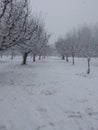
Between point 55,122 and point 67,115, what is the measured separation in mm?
846

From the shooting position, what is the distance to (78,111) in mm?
7316

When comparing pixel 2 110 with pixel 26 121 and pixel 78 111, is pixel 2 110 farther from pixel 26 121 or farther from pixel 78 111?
pixel 78 111

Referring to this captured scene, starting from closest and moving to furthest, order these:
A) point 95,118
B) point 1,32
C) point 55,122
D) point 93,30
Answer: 1. point 55,122
2. point 95,118
3. point 1,32
4. point 93,30

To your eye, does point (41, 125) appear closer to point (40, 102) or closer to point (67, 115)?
point (67, 115)

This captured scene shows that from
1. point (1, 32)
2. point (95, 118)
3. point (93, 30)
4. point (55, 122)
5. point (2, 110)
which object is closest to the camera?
point (55, 122)

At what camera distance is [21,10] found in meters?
13.5

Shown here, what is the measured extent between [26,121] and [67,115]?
5.36 ft

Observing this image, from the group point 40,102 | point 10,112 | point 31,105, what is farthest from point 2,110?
point 40,102

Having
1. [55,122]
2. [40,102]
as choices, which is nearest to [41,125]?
[55,122]

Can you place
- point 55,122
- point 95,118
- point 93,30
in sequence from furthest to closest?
point 93,30 → point 95,118 → point 55,122

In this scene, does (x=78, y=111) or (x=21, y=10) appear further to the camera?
(x=21, y=10)

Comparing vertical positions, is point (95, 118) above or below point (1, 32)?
below

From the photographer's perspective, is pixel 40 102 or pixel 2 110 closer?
pixel 2 110

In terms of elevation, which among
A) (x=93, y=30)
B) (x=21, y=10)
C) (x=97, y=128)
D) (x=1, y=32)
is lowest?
(x=97, y=128)
